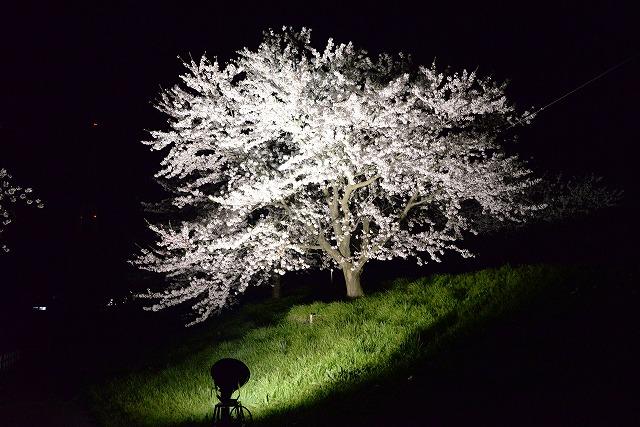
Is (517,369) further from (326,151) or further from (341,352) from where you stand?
(326,151)

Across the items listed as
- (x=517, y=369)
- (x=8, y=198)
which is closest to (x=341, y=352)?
(x=517, y=369)

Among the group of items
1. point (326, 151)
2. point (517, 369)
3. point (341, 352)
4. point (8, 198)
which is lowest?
point (517, 369)

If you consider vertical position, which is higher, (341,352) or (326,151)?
(326,151)

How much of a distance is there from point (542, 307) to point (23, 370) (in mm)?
19103

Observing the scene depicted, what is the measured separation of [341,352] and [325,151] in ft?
16.4

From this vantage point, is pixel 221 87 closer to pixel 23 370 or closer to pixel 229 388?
pixel 229 388

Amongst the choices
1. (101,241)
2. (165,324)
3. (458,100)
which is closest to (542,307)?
(458,100)

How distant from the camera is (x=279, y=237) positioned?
14281 millimetres

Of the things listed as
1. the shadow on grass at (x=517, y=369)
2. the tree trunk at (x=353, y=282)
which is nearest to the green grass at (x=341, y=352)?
the shadow on grass at (x=517, y=369)

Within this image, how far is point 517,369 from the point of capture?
719cm

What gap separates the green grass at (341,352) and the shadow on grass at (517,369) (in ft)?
0.15

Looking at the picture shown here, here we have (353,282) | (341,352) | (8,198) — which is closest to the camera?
(341,352)

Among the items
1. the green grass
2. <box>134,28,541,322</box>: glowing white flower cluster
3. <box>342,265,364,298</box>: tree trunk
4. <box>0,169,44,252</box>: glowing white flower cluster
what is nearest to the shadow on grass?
the green grass

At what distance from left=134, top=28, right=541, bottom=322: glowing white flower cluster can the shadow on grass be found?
4.25m
